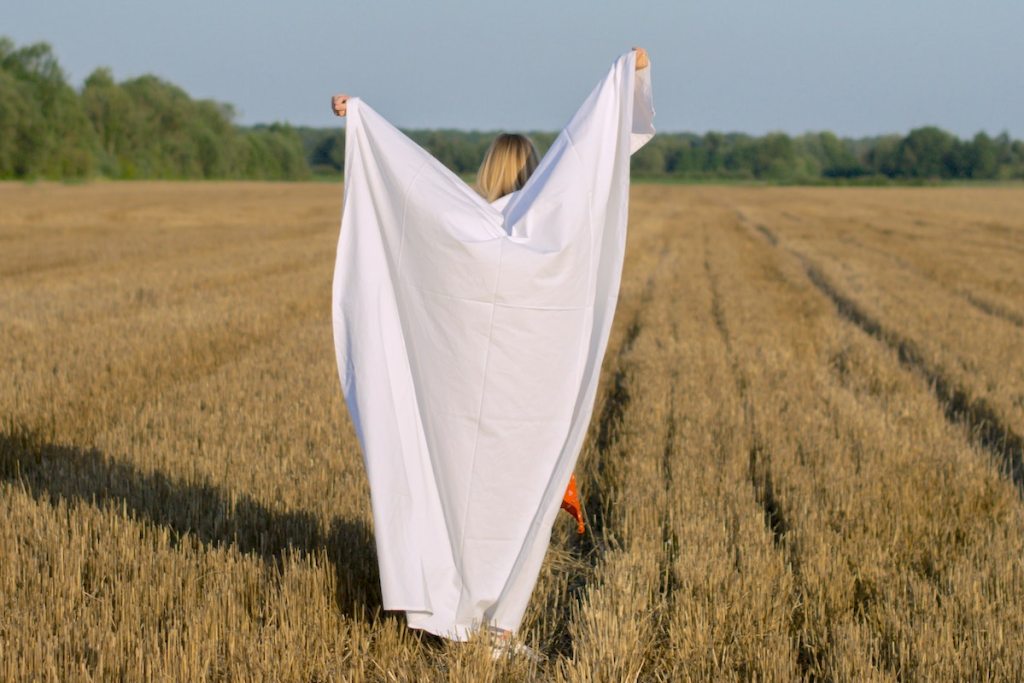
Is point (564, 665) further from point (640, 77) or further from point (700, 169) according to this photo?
point (700, 169)

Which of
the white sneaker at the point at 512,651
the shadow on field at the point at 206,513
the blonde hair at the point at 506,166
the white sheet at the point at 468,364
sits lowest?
the white sneaker at the point at 512,651

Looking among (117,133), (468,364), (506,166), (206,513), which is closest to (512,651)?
(468,364)

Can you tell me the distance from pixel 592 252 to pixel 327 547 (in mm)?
1696

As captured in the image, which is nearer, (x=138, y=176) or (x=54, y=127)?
(x=54, y=127)

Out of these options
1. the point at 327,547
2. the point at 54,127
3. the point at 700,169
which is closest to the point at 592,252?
the point at 327,547

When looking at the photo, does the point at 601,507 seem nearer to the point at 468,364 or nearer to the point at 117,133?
the point at 468,364

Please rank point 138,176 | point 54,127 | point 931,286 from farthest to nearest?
point 138,176, point 54,127, point 931,286

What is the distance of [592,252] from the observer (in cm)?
374

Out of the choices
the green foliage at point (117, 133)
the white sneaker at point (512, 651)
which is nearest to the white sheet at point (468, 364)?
the white sneaker at point (512, 651)

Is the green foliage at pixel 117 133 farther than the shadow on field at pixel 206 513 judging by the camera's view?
Yes

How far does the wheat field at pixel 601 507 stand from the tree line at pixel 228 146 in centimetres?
1196

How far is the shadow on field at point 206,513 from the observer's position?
4.26 m

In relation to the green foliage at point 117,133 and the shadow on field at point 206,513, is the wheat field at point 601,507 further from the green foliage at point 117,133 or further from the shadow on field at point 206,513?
the green foliage at point 117,133

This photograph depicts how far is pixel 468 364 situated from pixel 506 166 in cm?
85
